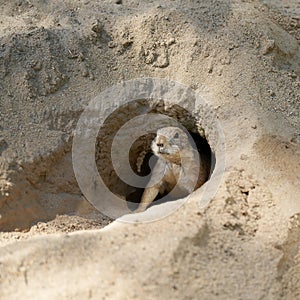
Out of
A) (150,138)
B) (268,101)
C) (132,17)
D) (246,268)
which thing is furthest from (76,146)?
(246,268)

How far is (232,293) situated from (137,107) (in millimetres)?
1816

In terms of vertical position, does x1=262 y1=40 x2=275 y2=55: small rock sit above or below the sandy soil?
above

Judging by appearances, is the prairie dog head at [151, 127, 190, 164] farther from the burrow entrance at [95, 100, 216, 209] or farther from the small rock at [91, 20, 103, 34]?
the small rock at [91, 20, 103, 34]

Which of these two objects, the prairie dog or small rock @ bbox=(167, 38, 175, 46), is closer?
small rock @ bbox=(167, 38, 175, 46)

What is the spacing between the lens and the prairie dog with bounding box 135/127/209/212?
4062 millimetres

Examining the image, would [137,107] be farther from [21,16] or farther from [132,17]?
[21,16]

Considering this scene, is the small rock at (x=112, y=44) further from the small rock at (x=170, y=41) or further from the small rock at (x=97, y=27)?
the small rock at (x=170, y=41)

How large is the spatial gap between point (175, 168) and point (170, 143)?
31 cm

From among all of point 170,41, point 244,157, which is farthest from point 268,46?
point 244,157

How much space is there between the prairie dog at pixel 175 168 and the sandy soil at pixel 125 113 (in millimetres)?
510

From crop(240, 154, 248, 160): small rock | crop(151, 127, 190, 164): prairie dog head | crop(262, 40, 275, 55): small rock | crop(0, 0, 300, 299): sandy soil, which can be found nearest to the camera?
crop(0, 0, 300, 299): sandy soil

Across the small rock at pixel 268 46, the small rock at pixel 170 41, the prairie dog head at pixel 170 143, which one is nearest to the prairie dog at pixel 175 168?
the prairie dog head at pixel 170 143

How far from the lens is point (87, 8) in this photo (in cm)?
394

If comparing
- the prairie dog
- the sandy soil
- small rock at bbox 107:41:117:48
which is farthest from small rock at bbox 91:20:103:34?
the prairie dog
